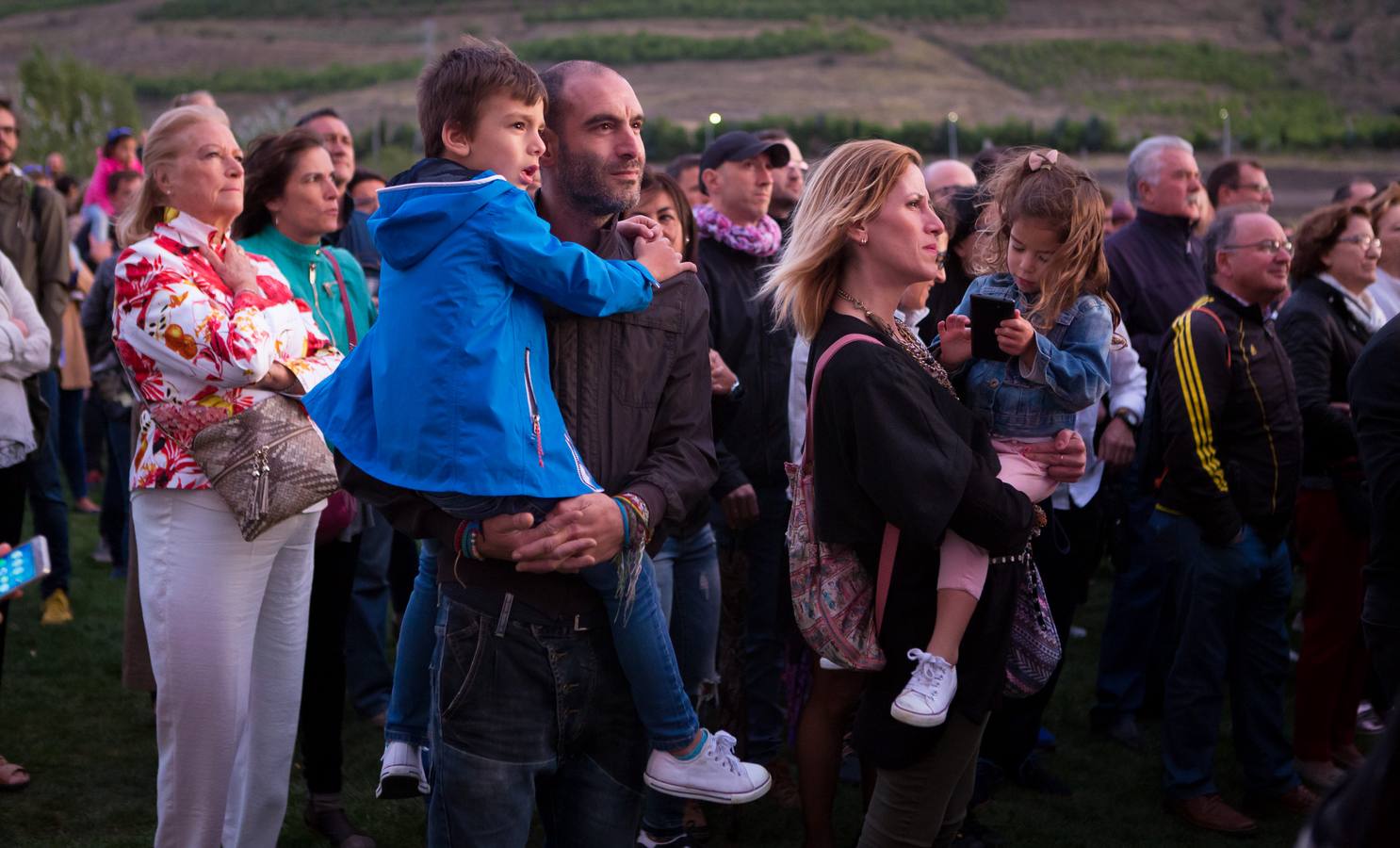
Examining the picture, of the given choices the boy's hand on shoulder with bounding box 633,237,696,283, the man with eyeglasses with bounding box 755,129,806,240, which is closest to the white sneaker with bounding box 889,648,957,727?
the boy's hand on shoulder with bounding box 633,237,696,283

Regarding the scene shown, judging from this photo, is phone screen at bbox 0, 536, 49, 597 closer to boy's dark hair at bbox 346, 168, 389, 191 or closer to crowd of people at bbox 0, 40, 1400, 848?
crowd of people at bbox 0, 40, 1400, 848

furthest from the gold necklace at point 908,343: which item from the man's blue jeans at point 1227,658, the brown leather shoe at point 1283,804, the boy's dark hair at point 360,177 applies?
the boy's dark hair at point 360,177

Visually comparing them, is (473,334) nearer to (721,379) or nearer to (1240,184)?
(721,379)

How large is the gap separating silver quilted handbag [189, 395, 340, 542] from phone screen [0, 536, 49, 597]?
455 mm

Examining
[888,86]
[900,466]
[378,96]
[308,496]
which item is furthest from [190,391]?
[378,96]

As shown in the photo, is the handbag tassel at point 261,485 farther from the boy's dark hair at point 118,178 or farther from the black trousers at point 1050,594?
the boy's dark hair at point 118,178

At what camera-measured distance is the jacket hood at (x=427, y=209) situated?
2180 mm

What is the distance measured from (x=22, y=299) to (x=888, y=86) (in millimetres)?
51017

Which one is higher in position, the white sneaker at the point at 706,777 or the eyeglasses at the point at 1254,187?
the eyeglasses at the point at 1254,187

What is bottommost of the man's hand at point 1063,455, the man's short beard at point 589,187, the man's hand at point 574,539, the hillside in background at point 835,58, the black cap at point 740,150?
the hillside in background at point 835,58

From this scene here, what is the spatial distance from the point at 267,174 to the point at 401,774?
2134 millimetres

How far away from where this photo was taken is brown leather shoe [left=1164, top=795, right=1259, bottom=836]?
14.0 feet

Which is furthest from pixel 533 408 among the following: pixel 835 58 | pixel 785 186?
pixel 835 58

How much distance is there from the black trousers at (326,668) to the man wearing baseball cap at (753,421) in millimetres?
1245
